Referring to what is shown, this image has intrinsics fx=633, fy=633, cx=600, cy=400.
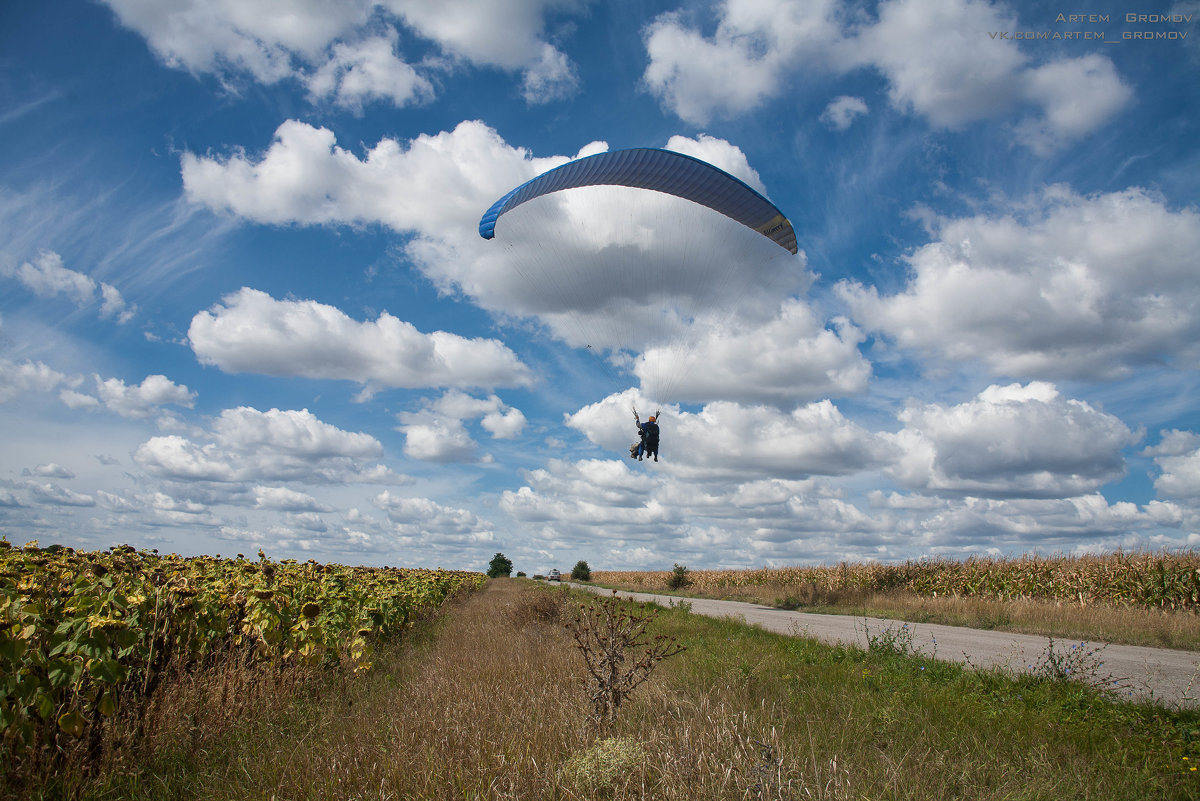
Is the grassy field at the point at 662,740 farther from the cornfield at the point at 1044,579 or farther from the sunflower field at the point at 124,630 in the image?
the cornfield at the point at 1044,579

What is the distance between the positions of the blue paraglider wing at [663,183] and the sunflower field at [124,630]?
9.88 metres

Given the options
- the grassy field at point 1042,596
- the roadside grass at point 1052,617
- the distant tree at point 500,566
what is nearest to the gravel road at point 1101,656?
the roadside grass at point 1052,617

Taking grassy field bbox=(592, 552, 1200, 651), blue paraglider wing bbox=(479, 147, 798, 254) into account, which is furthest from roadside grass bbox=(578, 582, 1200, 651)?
blue paraglider wing bbox=(479, 147, 798, 254)

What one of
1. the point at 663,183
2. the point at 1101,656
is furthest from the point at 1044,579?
the point at 663,183

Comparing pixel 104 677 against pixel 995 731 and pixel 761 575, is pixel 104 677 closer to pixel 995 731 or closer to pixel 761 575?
pixel 995 731

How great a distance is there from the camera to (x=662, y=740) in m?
3.94

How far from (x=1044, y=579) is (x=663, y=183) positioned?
1768cm

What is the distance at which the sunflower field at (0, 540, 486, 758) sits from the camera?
3742mm

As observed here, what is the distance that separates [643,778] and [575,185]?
14.6 m

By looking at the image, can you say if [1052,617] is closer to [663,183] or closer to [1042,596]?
[1042,596]

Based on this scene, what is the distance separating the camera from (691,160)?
1521 cm

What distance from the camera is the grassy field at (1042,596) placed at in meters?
14.1

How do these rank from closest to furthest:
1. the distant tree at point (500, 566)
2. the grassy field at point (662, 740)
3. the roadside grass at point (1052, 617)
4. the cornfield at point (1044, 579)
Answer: the grassy field at point (662, 740) < the roadside grass at point (1052, 617) < the cornfield at point (1044, 579) < the distant tree at point (500, 566)

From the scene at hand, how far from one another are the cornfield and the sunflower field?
20314 mm
